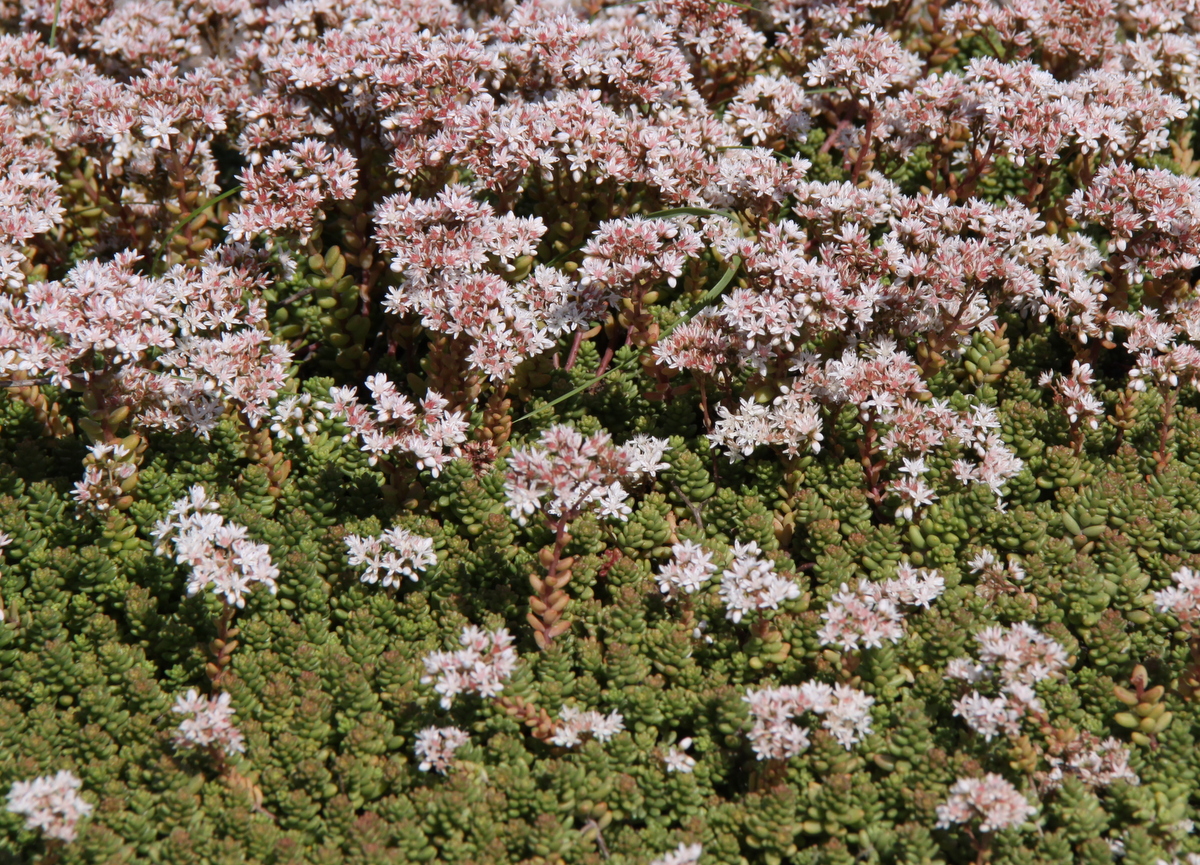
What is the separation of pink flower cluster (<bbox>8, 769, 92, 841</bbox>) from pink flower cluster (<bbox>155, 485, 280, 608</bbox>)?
628mm

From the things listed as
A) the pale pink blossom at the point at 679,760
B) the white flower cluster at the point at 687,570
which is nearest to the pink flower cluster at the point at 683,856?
the pale pink blossom at the point at 679,760

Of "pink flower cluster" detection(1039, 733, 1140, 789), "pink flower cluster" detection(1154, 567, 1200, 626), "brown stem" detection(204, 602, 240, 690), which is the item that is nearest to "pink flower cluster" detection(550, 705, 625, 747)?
"brown stem" detection(204, 602, 240, 690)

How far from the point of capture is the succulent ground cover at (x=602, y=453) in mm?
3182

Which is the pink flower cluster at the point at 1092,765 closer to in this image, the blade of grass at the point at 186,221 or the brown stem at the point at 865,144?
the brown stem at the point at 865,144

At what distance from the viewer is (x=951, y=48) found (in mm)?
5398

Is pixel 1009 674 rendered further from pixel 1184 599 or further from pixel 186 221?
pixel 186 221

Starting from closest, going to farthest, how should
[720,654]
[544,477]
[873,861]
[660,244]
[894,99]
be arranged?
[873,861] < [544,477] < [720,654] < [660,244] < [894,99]

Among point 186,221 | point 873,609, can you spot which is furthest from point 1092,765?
point 186,221

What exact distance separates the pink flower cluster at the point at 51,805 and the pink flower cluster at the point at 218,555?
24.7 inches

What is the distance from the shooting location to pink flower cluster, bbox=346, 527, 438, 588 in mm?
3596

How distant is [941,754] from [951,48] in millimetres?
3726

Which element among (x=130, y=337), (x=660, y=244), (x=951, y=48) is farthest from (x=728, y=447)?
(x=951, y=48)

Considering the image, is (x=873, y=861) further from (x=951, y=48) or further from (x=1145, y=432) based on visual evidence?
(x=951, y=48)

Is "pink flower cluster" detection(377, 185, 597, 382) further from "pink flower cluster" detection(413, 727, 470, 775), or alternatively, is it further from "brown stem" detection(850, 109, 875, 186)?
"brown stem" detection(850, 109, 875, 186)
